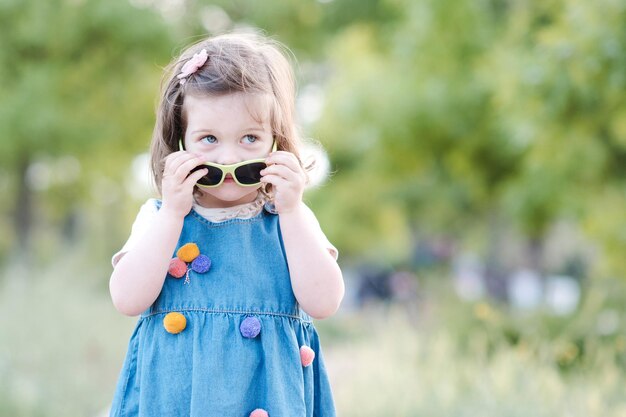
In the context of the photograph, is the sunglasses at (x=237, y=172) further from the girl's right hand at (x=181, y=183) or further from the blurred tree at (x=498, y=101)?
the blurred tree at (x=498, y=101)

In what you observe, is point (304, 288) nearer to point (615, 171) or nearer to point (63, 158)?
point (615, 171)

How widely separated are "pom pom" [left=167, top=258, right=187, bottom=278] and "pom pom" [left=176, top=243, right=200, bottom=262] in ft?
0.04

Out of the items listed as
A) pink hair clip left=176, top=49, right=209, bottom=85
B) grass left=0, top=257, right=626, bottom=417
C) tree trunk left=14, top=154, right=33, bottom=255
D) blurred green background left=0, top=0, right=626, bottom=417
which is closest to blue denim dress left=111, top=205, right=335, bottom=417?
pink hair clip left=176, top=49, right=209, bottom=85

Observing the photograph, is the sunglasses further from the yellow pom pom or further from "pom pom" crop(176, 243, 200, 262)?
the yellow pom pom

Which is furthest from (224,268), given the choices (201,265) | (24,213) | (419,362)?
(24,213)

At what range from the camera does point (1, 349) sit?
220 inches

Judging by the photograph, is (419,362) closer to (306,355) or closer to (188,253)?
(306,355)

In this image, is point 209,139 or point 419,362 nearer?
point 209,139

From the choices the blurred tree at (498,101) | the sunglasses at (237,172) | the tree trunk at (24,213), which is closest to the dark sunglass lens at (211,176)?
the sunglasses at (237,172)

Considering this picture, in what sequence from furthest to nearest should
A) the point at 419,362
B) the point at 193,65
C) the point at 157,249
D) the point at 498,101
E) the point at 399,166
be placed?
the point at 399,166, the point at 498,101, the point at 419,362, the point at 193,65, the point at 157,249

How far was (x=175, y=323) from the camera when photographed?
6.00ft

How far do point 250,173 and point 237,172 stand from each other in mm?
32

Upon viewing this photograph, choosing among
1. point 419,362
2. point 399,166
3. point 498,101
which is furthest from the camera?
point 399,166

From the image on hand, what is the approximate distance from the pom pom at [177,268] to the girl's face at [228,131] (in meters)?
0.19
